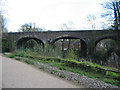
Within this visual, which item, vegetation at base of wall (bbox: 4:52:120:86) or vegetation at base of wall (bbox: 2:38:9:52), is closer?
vegetation at base of wall (bbox: 4:52:120:86)

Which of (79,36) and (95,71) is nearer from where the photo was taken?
(95,71)

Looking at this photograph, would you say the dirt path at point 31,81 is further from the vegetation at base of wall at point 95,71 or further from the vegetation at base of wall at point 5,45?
the vegetation at base of wall at point 5,45

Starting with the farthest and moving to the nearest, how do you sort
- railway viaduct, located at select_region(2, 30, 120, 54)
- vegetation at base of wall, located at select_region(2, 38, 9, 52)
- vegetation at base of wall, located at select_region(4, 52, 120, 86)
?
1. vegetation at base of wall, located at select_region(2, 38, 9, 52)
2. railway viaduct, located at select_region(2, 30, 120, 54)
3. vegetation at base of wall, located at select_region(4, 52, 120, 86)

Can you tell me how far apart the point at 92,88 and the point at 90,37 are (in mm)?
16518

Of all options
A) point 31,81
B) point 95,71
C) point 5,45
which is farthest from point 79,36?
point 31,81

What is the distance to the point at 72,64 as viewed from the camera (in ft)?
28.0

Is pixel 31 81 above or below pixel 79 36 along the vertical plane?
below

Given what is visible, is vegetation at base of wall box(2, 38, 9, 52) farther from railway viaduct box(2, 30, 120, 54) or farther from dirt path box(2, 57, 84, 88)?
dirt path box(2, 57, 84, 88)

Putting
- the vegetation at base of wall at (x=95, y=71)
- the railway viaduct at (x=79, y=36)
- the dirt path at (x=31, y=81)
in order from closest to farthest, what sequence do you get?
the dirt path at (x=31, y=81) → the vegetation at base of wall at (x=95, y=71) → the railway viaduct at (x=79, y=36)

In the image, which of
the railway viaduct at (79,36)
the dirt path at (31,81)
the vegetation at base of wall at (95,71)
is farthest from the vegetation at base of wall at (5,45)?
the dirt path at (31,81)

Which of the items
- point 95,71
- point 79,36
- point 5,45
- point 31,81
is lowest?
point 95,71

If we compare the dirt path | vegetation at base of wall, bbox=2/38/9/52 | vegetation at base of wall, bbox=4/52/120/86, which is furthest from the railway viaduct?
the dirt path

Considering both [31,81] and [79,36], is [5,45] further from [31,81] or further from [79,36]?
[31,81]

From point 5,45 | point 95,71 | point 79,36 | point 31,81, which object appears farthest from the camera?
point 5,45
